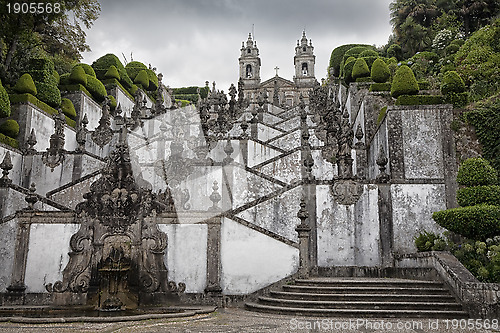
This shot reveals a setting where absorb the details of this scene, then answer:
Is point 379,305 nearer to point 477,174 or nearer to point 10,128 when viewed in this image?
point 477,174

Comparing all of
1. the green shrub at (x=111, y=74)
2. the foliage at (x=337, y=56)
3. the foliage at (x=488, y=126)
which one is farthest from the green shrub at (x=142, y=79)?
the foliage at (x=488, y=126)

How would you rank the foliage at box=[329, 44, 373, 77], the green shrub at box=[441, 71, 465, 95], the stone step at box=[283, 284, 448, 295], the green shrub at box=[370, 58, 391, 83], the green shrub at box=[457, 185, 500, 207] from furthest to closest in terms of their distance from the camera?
1. the foliage at box=[329, 44, 373, 77]
2. the green shrub at box=[370, 58, 391, 83]
3. the green shrub at box=[441, 71, 465, 95]
4. the green shrub at box=[457, 185, 500, 207]
5. the stone step at box=[283, 284, 448, 295]

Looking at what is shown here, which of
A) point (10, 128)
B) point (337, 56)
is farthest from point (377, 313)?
point (337, 56)

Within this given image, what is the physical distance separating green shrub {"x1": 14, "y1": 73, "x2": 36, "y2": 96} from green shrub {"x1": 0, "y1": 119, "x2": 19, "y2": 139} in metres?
2.38

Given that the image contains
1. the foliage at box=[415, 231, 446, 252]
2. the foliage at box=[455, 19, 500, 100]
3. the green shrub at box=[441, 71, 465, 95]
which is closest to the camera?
the foliage at box=[415, 231, 446, 252]

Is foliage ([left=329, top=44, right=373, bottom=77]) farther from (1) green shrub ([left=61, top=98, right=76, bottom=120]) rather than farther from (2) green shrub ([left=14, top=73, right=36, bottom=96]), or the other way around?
(2) green shrub ([left=14, top=73, right=36, bottom=96])

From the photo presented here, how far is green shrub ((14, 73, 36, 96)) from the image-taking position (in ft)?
74.0

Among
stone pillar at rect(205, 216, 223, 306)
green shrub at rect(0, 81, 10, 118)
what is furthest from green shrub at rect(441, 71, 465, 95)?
green shrub at rect(0, 81, 10, 118)

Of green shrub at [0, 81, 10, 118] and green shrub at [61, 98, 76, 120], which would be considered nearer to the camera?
green shrub at [0, 81, 10, 118]

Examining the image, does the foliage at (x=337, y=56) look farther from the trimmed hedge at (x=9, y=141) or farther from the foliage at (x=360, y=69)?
the trimmed hedge at (x=9, y=141)

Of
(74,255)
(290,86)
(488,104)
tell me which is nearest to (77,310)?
(74,255)

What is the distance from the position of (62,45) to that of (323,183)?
949 inches

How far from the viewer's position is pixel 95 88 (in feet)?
96.8

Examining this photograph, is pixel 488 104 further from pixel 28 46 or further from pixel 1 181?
pixel 28 46
